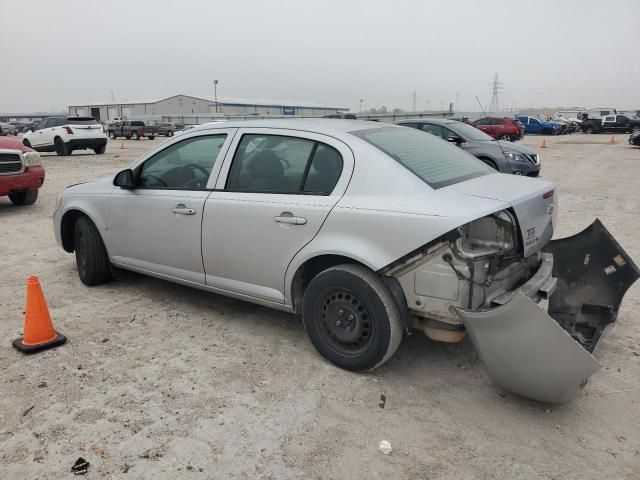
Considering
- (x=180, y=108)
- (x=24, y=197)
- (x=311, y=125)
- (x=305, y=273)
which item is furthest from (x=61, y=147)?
(x=180, y=108)

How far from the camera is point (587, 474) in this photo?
8.41 feet

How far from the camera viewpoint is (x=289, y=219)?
3.58 m

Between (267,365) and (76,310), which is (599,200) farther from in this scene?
(76,310)

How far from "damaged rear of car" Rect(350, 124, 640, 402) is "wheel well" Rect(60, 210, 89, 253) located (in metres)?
Result: 3.32

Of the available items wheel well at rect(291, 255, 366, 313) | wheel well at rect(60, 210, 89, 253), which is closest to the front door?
wheel well at rect(60, 210, 89, 253)

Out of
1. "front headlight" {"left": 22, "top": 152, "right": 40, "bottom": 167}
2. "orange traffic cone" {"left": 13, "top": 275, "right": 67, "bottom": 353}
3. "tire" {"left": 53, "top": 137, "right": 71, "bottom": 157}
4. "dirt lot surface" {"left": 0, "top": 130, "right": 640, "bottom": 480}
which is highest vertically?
"tire" {"left": 53, "top": 137, "right": 71, "bottom": 157}

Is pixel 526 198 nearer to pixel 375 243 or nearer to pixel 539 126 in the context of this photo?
pixel 375 243

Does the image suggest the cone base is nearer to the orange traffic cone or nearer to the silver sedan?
the orange traffic cone

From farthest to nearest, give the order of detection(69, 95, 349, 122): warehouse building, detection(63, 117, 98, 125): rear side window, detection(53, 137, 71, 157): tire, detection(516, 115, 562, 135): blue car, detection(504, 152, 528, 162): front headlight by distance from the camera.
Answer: detection(69, 95, 349, 122): warehouse building
detection(516, 115, 562, 135): blue car
detection(63, 117, 98, 125): rear side window
detection(53, 137, 71, 157): tire
detection(504, 152, 528, 162): front headlight

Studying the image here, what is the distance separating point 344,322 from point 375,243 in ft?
2.02

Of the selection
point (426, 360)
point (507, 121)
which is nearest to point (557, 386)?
point (426, 360)

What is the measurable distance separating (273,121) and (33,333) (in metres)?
2.40

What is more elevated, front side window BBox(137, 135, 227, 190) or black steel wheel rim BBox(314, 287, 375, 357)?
front side window BBox(137, 135, 227, 190)

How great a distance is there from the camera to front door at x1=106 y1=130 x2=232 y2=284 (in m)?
4.20
